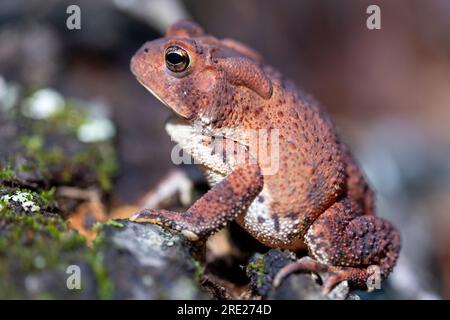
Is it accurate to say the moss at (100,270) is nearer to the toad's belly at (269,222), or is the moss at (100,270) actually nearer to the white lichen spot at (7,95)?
the toad's belly at (269,222)

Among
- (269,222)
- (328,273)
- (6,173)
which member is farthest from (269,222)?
(6,173)

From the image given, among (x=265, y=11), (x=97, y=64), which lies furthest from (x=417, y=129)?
(x=97, y=64)

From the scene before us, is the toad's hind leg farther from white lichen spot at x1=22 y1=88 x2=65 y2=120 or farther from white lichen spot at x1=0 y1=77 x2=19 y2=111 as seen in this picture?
white lichen spot at x1=0 y1=77 x2=19 y2=111

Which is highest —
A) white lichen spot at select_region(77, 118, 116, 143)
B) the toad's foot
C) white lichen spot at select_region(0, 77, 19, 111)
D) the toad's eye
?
the toad's eye

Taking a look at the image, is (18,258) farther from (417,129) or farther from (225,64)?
(417,129)

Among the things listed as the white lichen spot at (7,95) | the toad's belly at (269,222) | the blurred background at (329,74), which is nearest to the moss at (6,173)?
the blurred background at (329,74)

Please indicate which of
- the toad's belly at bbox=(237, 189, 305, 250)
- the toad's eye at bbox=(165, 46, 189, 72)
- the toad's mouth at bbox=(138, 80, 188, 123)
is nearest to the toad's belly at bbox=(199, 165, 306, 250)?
the toad's belly at bbox=(237, 189, 305, 250)
